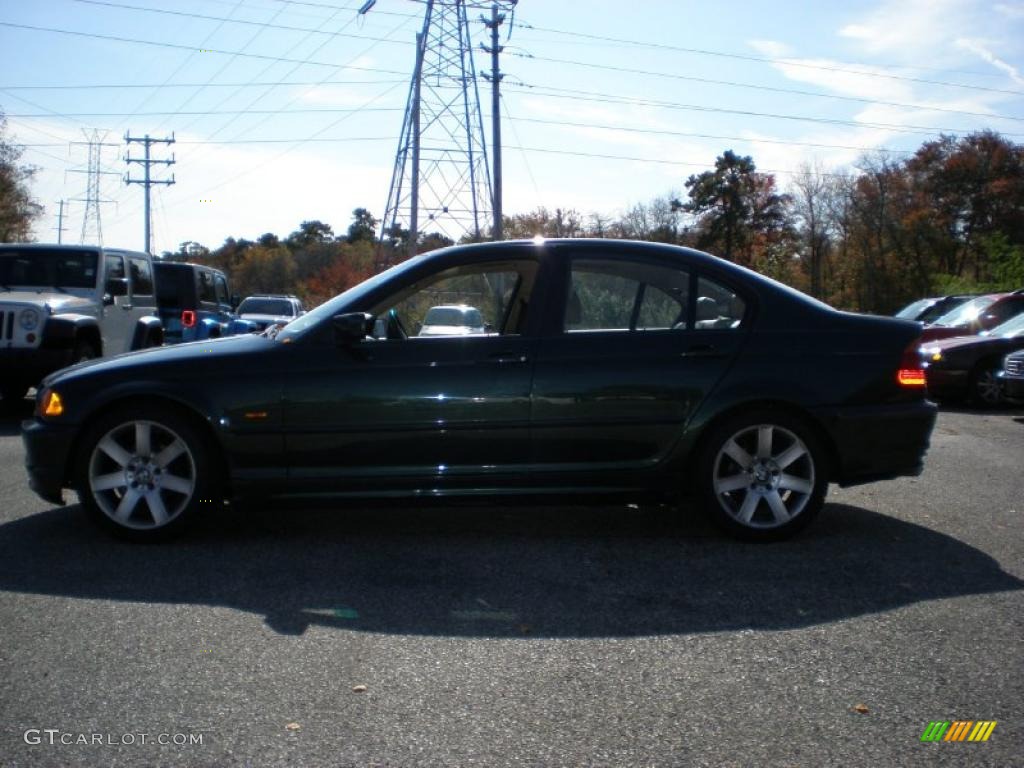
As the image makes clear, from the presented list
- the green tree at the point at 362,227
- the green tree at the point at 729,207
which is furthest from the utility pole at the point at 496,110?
the green tree at the point at 362,227

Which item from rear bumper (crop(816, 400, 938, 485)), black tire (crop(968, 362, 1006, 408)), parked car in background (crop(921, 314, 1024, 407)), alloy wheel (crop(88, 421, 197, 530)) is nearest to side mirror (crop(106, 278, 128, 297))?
alloy wheel (crop(88, 421, 197, 530))

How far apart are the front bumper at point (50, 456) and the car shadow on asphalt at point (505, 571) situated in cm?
34

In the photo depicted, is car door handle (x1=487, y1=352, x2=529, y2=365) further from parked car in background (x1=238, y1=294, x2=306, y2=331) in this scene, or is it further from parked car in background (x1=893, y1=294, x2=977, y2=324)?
parked car in background (x1=238, y1=294, x2=306, y2=331)

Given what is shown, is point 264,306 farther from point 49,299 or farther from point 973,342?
point 973,342

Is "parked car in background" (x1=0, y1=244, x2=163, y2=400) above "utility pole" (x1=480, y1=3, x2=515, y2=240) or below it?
below

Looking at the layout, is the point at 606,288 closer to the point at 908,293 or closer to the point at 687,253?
the point at 687,253

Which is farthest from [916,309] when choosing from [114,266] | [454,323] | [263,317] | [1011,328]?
[454,323]

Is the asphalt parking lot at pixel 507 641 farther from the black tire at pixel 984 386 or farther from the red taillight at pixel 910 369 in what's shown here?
the black tire at pixel 984 386

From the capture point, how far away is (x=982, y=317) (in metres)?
16.5

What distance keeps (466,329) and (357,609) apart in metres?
1.87

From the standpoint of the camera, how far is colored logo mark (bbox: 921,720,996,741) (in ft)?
11.1

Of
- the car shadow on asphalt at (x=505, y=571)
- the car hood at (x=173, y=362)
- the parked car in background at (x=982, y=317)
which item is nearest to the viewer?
the car shadow on asphalt at (x=505, y=571)

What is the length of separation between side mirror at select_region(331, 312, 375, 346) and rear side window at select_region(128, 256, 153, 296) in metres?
9.26

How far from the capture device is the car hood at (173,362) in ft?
18.7
